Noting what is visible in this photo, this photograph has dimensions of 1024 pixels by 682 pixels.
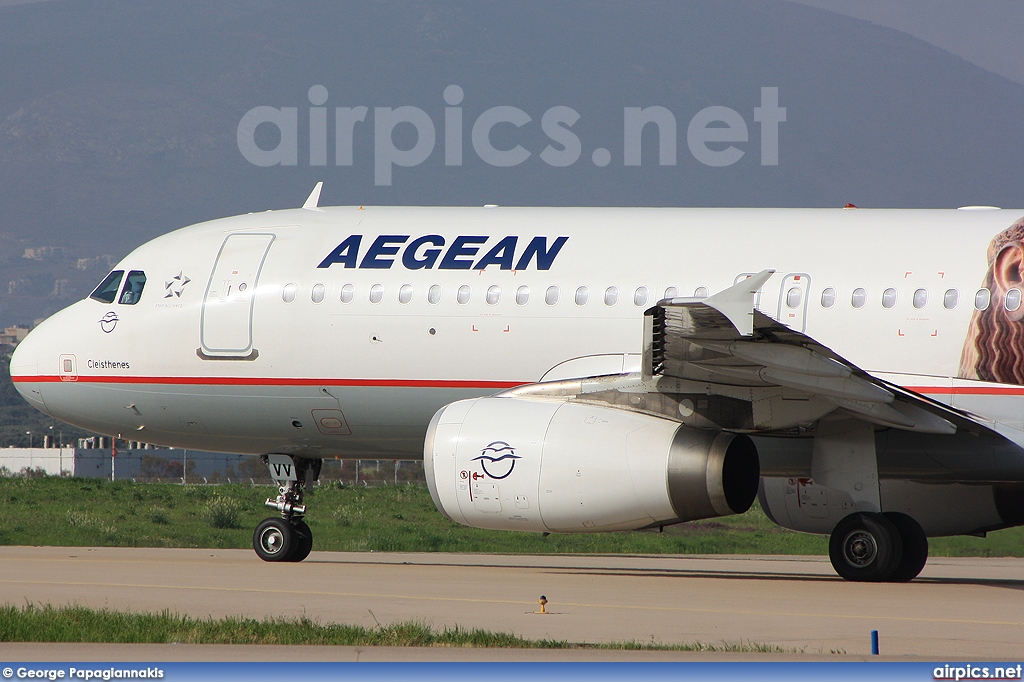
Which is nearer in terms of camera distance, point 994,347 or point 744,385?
point 744,385

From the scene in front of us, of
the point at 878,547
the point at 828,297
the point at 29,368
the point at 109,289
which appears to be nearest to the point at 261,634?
the point at 878,547

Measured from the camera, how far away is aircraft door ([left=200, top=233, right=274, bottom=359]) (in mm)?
18297

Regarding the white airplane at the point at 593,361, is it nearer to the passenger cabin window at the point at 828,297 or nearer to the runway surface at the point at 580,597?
the passenger cabin window at the point at 828,297

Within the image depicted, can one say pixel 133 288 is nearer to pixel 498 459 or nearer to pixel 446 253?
pixel 446 253

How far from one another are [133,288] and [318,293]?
2.97m

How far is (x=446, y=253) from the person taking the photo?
1786 cm

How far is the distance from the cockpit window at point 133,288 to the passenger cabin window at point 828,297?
30.4 ft

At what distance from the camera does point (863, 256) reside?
54.1ft

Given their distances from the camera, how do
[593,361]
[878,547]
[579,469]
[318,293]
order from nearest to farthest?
[579,469]
[878,547]
[593,361]
[318,293]

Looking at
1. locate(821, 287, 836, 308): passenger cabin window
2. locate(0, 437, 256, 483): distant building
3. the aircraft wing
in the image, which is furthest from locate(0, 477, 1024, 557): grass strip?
locate(0, 437, 256, 483): distant building

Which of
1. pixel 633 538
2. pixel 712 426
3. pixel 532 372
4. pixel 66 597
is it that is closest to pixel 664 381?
pixel 712 426

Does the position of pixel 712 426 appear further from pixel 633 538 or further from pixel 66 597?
pixel 633 538

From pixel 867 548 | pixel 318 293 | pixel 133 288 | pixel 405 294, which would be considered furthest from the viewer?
pixel 133 288

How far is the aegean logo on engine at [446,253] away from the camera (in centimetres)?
1755
